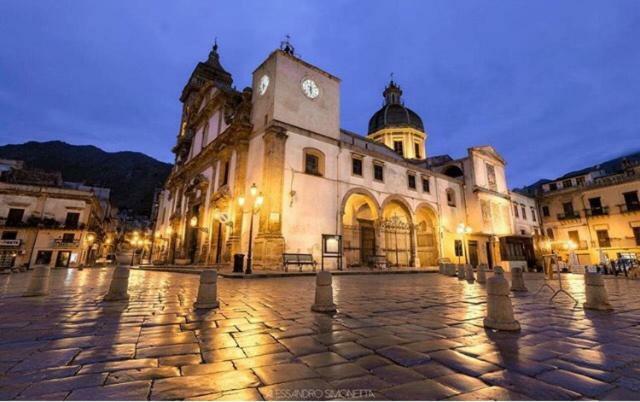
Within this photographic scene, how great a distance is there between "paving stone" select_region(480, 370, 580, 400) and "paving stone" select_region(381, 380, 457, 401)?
1.34 ft

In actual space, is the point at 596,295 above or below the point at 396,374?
above

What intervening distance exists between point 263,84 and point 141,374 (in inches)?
784

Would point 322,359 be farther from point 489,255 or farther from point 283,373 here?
point 489,255

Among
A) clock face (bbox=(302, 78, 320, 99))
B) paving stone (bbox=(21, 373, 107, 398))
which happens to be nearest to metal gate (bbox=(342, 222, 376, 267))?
clock face (bbox=(302, 78, 320, 99))

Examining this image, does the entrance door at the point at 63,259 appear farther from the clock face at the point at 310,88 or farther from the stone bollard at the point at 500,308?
the stone bollard at the point at 500,308

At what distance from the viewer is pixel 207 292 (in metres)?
5.02

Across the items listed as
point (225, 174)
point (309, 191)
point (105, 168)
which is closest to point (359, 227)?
point (309, 191)

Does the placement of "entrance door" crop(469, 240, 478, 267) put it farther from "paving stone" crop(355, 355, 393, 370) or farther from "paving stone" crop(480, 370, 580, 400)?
"paving stone" crop(355, 355, 393, 370)

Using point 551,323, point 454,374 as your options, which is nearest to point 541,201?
point 551,323

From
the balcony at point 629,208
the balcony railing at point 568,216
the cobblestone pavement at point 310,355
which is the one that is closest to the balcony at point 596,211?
the balcony railing at point 568,216

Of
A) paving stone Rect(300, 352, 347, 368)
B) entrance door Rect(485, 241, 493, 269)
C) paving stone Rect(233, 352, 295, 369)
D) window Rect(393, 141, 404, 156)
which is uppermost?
window Rect(393, 141, 404, 156)

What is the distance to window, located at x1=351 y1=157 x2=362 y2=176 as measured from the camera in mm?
20297

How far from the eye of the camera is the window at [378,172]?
2160cm

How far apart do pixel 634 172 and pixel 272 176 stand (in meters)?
36.7
